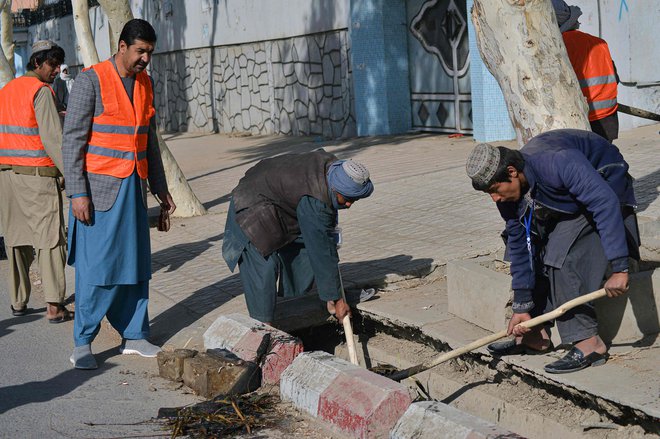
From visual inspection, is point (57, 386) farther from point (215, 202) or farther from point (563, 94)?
point (215, 202)

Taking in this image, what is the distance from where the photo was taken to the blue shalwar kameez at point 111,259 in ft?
20.2

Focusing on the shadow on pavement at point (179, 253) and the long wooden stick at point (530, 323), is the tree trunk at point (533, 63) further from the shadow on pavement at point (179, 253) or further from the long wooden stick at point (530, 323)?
the shadow on pavement at point (179, 253)

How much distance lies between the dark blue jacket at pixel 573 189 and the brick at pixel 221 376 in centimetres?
158

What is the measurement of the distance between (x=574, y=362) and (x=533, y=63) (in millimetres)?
1937

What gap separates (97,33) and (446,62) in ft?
57.8

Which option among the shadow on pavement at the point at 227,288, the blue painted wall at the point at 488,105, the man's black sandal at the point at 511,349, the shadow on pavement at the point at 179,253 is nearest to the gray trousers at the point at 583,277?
the man's black sandal at the point at 511,349

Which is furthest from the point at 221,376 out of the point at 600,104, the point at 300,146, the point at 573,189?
the point at 300,146

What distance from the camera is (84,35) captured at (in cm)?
1343

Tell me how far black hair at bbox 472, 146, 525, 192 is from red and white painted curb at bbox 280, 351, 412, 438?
41.6 inches

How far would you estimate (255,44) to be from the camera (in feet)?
68.4

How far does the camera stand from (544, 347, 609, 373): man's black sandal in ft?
15.7

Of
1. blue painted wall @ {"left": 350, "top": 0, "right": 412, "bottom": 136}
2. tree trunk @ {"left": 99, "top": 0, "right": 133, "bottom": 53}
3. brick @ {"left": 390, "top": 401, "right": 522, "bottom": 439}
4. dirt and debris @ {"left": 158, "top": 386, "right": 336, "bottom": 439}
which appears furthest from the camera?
blue painted wall @ {"left": 350, "top": 0, "right": 412, "bottom": 136}

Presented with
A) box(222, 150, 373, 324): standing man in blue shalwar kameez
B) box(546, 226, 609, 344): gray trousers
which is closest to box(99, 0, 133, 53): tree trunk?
box(222, 150, 373, 324): standing man in blue shalwar kameez

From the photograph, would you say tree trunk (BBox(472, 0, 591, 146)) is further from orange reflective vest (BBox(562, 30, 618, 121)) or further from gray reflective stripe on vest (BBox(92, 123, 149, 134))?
gray reflective stripe on vest (BBox(92, 123, 149, 134))
